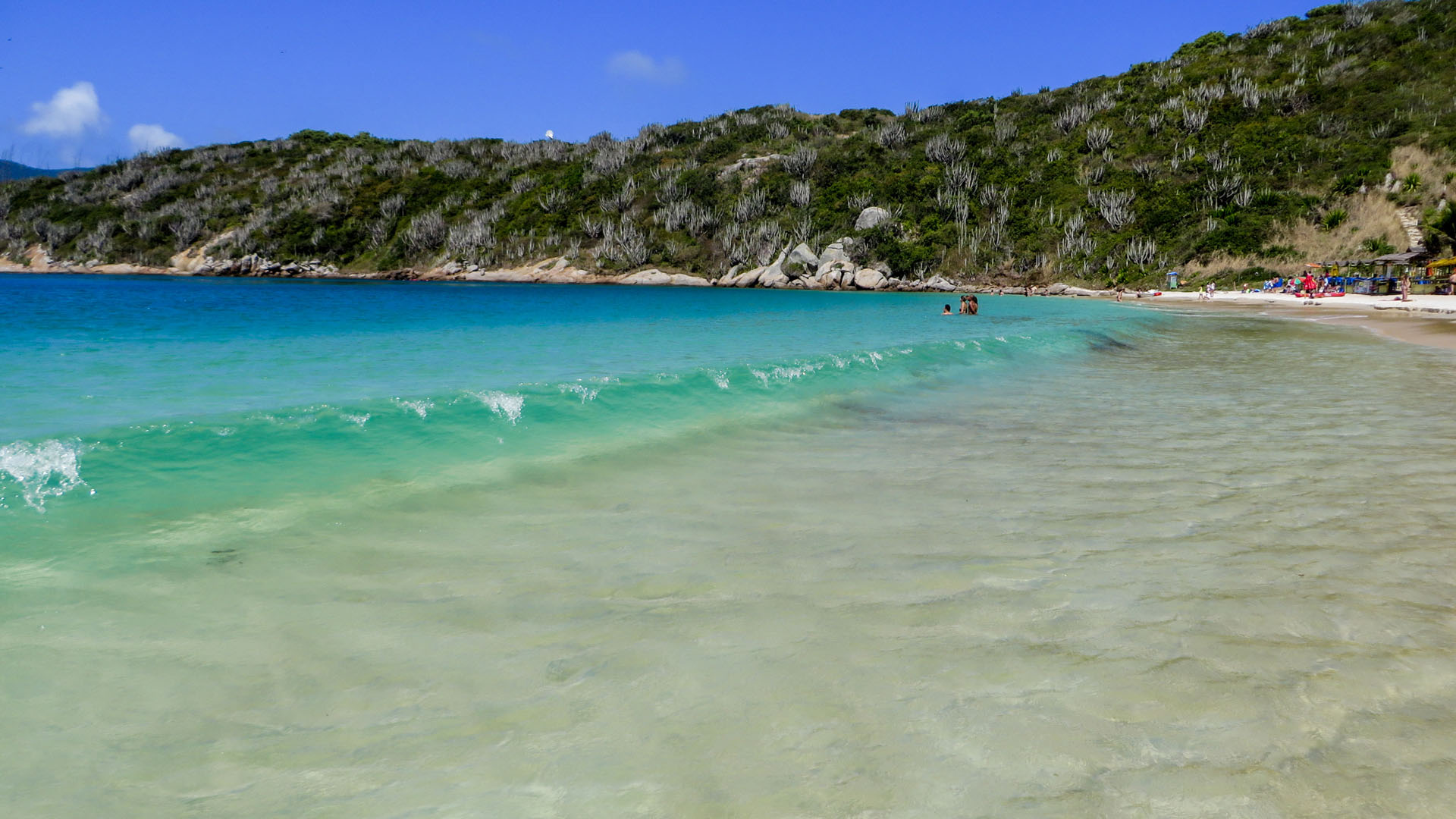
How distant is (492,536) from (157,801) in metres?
2.67

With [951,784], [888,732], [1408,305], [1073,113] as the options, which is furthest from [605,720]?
[1073,113]

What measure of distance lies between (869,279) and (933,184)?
15.3 metres

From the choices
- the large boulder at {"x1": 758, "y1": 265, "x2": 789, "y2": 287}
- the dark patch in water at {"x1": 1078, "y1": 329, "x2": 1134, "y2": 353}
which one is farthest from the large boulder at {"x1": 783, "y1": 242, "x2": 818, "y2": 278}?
the dark patch in water at {"x1": 1078, "y1": 329, "x2": 1134, "y2": 353}

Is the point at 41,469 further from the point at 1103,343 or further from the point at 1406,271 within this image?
the point at 1406,271

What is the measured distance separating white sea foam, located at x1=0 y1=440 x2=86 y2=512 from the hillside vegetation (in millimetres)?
62858

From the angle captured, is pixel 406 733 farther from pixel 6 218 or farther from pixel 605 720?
pixel 6 218

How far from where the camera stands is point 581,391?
10.8 metres

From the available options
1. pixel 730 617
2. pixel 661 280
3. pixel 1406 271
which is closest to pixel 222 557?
pixel 730 617

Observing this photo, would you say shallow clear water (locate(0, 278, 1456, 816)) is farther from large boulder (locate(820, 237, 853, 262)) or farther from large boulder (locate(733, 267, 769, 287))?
large boulder (locate(733, 267, 769, 287))

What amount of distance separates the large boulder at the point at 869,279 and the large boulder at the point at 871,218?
6048 mm

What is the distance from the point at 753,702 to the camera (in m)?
2.89

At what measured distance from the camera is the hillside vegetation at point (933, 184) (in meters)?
56.1

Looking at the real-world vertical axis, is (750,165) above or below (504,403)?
above

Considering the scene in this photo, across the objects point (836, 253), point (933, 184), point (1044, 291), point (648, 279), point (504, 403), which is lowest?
point (504, 403)
